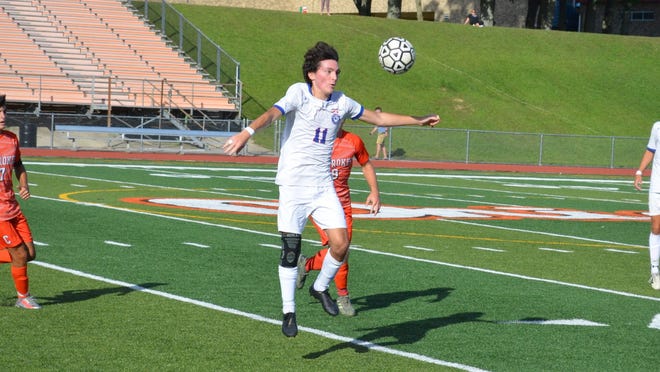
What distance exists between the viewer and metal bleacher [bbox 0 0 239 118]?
4009 centimetres

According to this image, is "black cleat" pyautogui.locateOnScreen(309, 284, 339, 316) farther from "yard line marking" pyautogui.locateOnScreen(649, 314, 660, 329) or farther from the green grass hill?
the green grass hill

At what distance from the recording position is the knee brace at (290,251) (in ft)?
26.0

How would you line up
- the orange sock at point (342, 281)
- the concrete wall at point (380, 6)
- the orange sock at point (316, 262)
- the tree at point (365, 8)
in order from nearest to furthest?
the orange sock at point (342, 281)
the orange sock at point (316, 262)
the tree at point (365, 8)
the concrete wall at point (380, 6)

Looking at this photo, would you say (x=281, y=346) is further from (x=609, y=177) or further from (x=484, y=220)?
(x=609, y=177)

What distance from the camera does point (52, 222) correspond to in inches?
634

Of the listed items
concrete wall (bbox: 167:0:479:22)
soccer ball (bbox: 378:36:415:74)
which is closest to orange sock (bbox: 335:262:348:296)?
soccer ball (bbox: 378:36:415:74)

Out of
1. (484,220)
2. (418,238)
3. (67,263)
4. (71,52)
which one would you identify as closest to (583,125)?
(71,52)

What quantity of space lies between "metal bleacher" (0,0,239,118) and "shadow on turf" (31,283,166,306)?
28.4 meters

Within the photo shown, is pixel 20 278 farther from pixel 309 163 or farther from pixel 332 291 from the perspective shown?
pixel 332 291

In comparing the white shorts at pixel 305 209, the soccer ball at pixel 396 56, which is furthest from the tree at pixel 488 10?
the white shorts at pixel 305 209

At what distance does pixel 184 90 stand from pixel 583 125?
19.7 meters

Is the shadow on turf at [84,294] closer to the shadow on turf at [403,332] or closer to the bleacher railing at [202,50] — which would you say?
the shadow on turf at [403,332]

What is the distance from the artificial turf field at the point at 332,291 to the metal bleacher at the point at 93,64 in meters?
18.4

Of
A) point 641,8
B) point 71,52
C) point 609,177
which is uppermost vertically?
point 641,8
